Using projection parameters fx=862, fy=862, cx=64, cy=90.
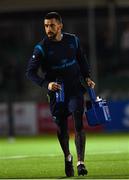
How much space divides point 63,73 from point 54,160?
11.0 ft

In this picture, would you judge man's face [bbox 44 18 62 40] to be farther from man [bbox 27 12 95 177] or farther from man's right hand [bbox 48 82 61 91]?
man's right hand [bbox 48 82 61 91]

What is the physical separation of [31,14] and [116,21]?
10.2 feet

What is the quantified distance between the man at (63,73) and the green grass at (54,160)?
0.62 m

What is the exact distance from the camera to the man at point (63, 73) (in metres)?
11.9

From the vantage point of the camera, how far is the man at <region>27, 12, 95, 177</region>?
11.9 m

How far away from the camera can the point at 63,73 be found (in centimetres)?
1201

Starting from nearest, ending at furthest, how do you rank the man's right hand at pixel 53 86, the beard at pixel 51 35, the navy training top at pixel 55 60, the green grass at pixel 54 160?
the man's right hand at pixel 53 86
the beard at pixel 51 35
the navy training top at pixel 55 60
the green grass at pixel 54 160

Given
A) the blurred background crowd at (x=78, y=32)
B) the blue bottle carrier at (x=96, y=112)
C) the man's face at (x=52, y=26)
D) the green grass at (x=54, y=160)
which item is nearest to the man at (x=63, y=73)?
the man's face at (x=52, y=26)

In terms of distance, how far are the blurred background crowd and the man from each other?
1611cm

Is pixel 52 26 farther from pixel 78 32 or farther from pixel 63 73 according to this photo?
pixel 78 32

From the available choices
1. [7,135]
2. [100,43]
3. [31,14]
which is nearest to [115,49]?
[100,43]

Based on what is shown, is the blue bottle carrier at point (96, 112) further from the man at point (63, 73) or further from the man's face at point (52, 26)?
the man's face at point (52, 26)

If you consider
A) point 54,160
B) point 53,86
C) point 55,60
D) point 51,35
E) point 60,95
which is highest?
point 51,35

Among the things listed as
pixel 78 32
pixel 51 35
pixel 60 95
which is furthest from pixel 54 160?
pixel 78 32
